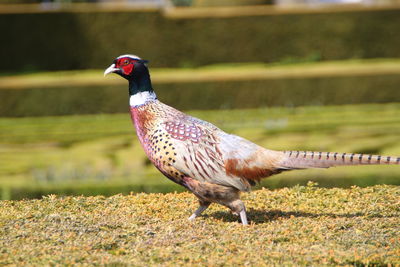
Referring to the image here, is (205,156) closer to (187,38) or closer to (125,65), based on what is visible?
(125,65)

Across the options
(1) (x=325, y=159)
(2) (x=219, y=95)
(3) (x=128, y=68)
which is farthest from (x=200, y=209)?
(2) (x=219, y=95)

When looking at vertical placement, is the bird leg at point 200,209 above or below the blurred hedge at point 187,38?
below

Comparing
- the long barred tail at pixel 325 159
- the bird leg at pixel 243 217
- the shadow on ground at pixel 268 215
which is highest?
the long barred tail at pixel 325 159

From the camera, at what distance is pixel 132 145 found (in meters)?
12.6

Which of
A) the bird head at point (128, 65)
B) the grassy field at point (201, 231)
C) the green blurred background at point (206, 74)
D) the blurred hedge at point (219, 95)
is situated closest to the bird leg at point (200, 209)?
the grassy field at point (201, 231)

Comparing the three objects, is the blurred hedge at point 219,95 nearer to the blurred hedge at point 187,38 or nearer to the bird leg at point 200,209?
the blurred hedge at point 187,38

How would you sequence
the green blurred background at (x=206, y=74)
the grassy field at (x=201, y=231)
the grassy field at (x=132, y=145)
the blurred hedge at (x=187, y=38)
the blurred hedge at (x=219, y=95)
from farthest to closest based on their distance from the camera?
the blurred hedge at (x=187, y=38), the blurred hedge at (x=219, y=95), the green blurred background at (x=206, y=74), the grassy field at (x=132, y=145), the grassy field at (x=201, y=231)

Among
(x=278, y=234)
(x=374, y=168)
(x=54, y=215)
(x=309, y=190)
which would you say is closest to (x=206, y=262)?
(x=278, y=234)

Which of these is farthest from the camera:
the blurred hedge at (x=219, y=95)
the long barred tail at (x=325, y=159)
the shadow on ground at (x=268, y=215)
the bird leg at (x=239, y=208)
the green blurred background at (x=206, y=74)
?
the blurred hedge at (x=219, y=95)

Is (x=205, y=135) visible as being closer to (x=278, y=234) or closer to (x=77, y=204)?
(x=278, y=234)

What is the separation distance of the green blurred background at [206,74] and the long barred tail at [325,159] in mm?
4290

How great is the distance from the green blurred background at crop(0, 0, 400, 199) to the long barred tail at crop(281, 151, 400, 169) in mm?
4290

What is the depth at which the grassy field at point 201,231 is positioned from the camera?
594 cm

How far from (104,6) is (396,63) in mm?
7769
